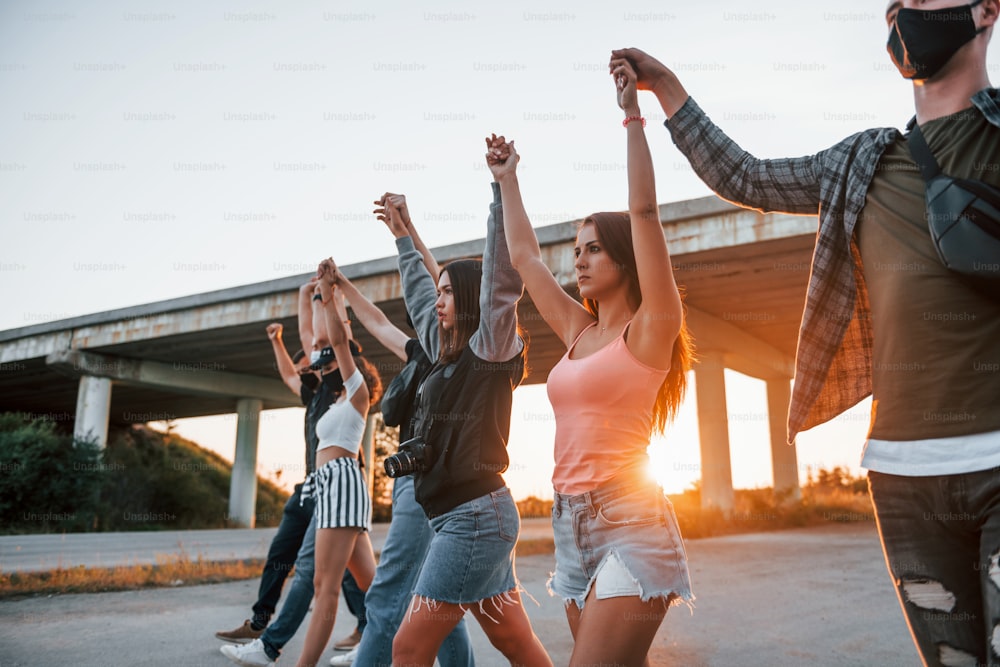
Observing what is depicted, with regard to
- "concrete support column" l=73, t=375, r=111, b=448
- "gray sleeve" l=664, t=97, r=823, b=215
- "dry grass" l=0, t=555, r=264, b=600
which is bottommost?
"dry grass" l=0, t=555, r=264, b=600

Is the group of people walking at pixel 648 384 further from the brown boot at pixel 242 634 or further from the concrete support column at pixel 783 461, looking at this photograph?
the concrete support column at pixel 783 461

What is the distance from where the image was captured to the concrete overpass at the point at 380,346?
13.1m

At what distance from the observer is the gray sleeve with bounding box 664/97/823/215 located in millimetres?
2115

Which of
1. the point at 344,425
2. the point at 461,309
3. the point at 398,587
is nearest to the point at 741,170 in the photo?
the point at 461,309

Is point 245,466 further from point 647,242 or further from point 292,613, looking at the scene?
point 647,242

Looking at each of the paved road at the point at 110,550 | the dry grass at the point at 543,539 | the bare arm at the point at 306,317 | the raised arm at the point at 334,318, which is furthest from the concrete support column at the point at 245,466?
the raised arm at the point at 334,318

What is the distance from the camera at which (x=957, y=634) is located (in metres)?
1.59

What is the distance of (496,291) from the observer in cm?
314

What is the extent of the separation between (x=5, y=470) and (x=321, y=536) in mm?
17687

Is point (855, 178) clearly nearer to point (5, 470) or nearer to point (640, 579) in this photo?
point (640, 579)

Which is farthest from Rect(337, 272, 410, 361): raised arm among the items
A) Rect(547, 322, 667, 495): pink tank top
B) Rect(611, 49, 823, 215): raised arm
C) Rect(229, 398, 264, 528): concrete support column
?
Rect(229, 398, 264, 528): concrete support column

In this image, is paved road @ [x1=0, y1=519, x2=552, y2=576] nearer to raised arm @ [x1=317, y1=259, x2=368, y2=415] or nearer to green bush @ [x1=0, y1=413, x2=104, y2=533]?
green bush @ [x1=0, y1=413, x2=104, y2=533]

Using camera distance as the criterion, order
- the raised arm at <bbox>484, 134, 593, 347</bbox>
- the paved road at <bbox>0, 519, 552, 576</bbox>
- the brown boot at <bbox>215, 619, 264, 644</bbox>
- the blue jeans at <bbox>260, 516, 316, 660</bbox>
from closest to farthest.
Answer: the raised arm at <bbox>484, 134, 593, 347</bbox> → the blue jeans at <bbox>260, 516, 316, 660</bbox> → the brown boot at <bbox>215, 619, 264, 644</bbox> → the paved road at <bbox>0, 519, 552, 576</bbox>

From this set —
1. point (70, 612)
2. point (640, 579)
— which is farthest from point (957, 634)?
point (70, 612)
